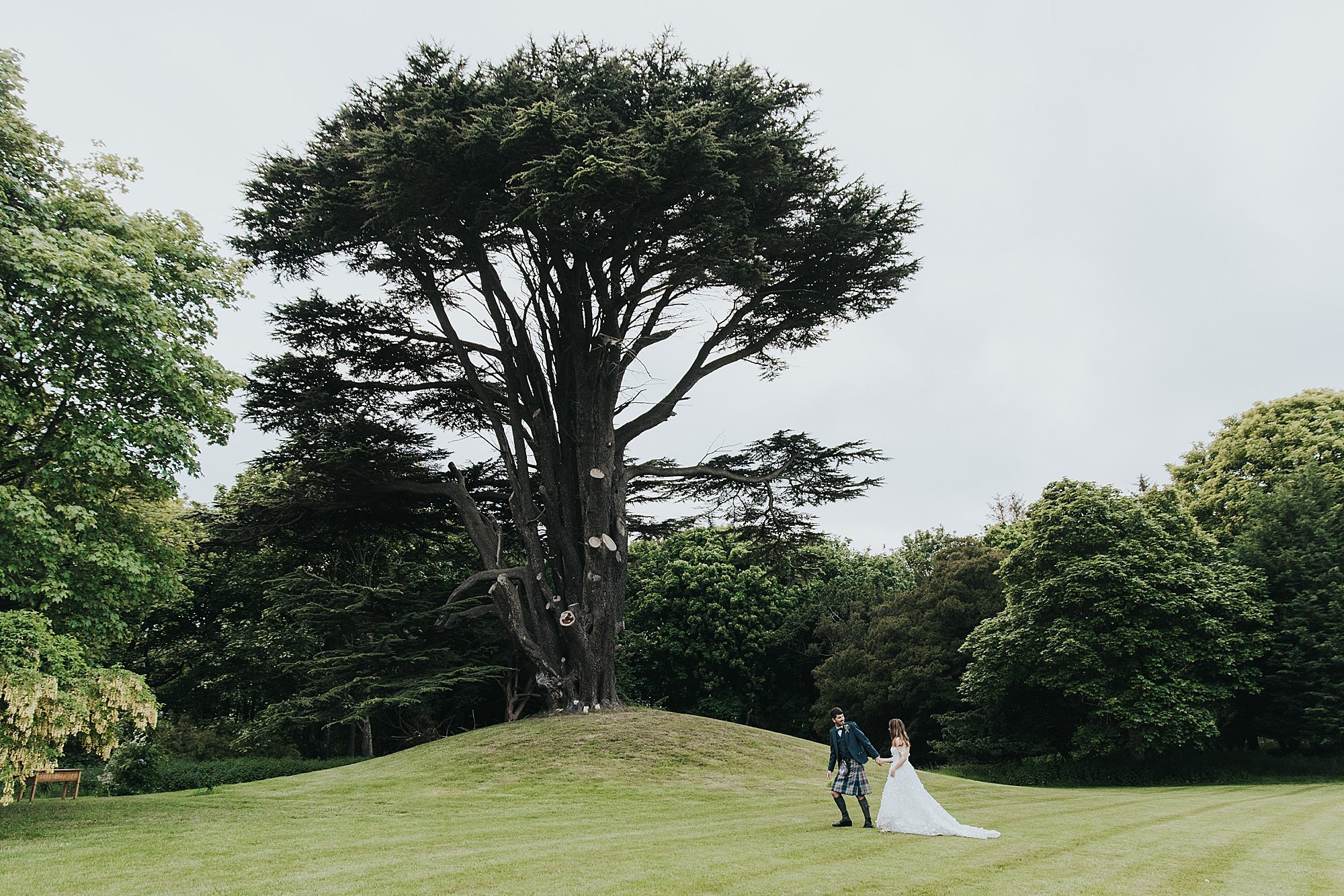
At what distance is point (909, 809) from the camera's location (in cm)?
962

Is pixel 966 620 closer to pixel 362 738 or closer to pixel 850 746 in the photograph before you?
pixel 362 738

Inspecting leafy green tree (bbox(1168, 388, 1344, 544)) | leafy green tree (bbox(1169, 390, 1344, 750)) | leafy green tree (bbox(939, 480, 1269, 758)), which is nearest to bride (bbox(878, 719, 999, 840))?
leafy green tree (bbox(939, 480, 1269, 758))

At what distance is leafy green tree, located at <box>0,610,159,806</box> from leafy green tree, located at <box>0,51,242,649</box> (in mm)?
663

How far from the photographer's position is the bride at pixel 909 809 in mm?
9469

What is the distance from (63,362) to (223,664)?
19.6 meters

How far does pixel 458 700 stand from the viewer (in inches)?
1110

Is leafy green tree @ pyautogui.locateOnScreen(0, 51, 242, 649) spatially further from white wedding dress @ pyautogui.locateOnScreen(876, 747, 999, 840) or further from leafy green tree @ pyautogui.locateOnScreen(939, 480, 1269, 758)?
leafy green tree @ pyautogui.locateOnScreen(939, 480, 1269, 758)

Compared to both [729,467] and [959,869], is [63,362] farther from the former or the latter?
[729,467]

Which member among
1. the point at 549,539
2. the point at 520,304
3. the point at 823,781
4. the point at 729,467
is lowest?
the point at 823,781

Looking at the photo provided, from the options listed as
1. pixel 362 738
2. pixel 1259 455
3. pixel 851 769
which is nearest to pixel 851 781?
pixel 851 769

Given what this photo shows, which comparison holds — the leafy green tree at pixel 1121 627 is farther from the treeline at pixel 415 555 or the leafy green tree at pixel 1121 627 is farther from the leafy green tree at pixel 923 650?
the leafy green tree at pixel 923 650

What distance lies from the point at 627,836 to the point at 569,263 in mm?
16081

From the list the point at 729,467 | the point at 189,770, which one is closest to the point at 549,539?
the point at 729,467

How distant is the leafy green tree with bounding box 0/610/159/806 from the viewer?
1017 centimetres
